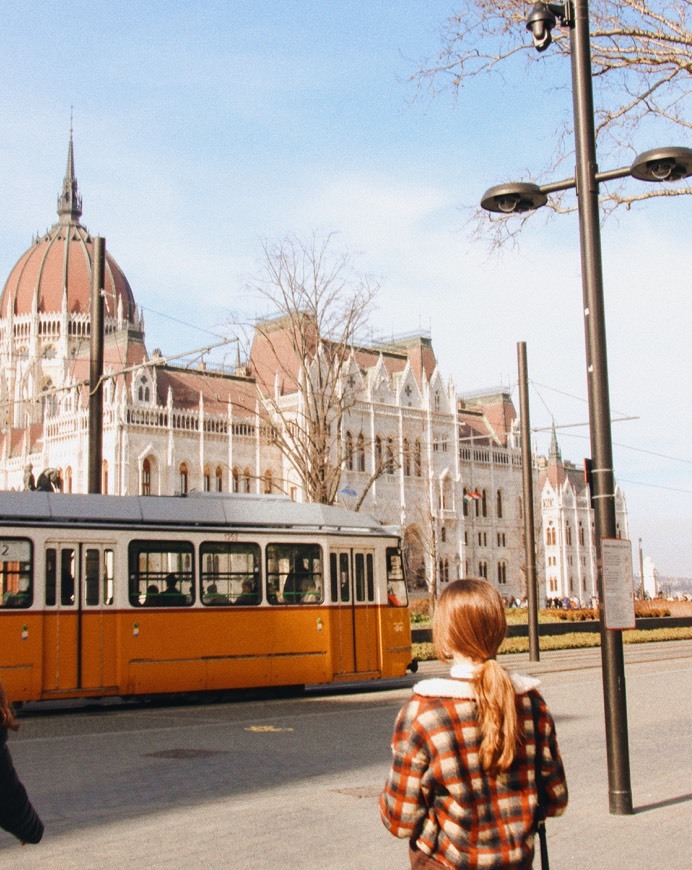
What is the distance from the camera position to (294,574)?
714 inches

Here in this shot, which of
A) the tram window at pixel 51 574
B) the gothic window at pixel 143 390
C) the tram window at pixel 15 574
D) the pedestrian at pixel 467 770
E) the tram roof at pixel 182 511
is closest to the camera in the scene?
the pedestrian at pixel 467 770

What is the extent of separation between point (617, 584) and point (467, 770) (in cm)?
477

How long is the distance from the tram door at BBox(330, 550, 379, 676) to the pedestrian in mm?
15197

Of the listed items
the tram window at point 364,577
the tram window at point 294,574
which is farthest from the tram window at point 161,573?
the tram window at point 364,577

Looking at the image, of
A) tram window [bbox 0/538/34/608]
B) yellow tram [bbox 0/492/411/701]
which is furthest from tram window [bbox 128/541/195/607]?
tram window [bbox 0/538/34/608]

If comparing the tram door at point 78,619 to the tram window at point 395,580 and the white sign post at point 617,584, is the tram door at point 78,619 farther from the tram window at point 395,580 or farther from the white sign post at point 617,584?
the white sign post at point 617,584

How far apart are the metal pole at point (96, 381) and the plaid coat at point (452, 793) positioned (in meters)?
15.9

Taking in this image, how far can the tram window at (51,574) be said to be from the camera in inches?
625

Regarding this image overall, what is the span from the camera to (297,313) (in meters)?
34.5

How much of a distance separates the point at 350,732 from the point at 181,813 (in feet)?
16.6

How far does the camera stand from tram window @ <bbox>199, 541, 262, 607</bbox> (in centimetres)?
1733

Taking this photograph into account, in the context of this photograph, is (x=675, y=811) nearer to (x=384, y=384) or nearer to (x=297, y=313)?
(x=297, y=313)

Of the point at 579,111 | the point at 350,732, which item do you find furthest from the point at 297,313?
the point at 579,111

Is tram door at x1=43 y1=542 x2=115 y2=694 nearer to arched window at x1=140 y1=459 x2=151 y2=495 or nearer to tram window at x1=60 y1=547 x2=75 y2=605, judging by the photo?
tram window at x1=60 y1=547 x2=75 y2=605
